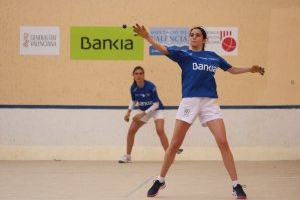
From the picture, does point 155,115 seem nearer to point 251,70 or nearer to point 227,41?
point 227,41

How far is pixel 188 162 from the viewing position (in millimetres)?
11984

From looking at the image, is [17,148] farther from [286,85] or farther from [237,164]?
[286,85]

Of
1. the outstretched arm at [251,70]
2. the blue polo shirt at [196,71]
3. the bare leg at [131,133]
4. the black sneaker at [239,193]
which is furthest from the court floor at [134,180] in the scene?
the outstretched arm at [251,70]

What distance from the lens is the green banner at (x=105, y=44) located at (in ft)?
40.4

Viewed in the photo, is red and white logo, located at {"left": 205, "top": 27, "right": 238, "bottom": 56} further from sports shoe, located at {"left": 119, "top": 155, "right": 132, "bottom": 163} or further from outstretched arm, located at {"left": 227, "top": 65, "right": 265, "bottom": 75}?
outstretched arm, located at {"left": 227, "top": 65, "right": 265, "bottom": 75}

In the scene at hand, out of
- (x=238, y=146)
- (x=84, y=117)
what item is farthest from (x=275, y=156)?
(x=84, y=117)

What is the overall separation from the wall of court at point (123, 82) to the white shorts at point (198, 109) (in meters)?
4.70

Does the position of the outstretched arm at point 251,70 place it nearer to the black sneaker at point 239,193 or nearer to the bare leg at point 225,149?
the bare leg at point 225,149

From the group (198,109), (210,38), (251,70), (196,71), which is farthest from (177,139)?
(210,38)

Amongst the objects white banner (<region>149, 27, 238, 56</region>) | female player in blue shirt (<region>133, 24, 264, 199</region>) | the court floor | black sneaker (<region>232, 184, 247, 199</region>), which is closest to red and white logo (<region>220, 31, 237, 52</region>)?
white banner (<region>149, 27, 238, 56</region>)

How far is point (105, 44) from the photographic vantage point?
12.3 m

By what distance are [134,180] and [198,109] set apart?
2.08 meters

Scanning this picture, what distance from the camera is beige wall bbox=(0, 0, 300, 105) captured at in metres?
12.3

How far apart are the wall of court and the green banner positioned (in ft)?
0.37
